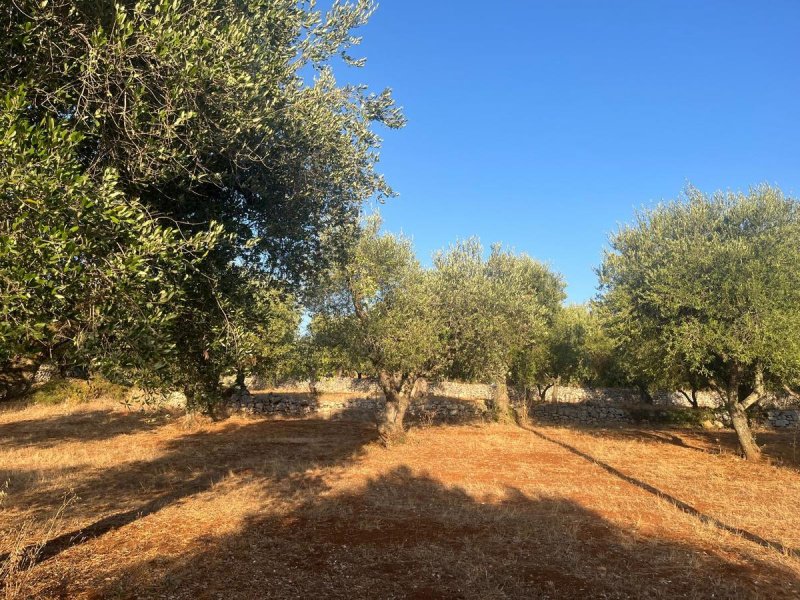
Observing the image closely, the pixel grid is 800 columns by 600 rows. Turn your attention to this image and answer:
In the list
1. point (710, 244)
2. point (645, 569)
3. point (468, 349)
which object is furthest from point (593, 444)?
point (645, 569)

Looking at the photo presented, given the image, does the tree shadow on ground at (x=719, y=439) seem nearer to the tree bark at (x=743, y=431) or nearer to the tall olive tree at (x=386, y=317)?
the tree bark at (x=743, y=431)

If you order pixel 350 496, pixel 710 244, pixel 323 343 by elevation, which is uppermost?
pixel 710 244

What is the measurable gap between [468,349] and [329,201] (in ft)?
53.4

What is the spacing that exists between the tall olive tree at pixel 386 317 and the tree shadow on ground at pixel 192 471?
4.56 metres

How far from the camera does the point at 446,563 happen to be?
387 inches

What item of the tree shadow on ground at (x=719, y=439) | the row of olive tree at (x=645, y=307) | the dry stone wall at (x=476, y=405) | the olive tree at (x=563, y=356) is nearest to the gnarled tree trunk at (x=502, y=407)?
the dry stone wall at (x=476, y=405)

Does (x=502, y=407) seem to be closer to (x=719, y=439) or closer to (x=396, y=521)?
(x=719, y=439)

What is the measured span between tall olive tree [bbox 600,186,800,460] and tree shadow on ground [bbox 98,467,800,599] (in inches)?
437

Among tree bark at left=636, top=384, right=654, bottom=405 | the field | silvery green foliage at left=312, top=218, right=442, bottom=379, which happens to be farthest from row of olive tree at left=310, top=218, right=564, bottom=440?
tree bark at left=636, top=384, right=654, bottom=405

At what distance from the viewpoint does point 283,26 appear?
959 cm

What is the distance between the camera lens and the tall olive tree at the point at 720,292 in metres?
19.3

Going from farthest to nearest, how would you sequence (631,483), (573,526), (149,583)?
(631,483)
(573,526)
(149,583)

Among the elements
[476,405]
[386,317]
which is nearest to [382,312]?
[386,317]

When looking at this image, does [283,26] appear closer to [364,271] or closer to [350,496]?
[350,496]
